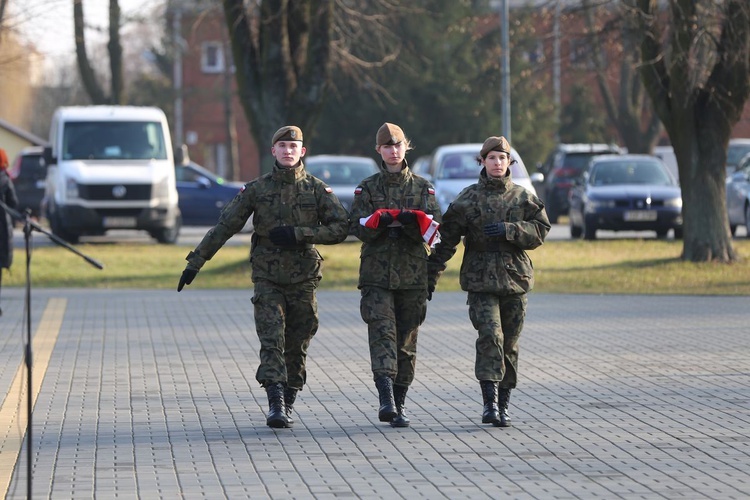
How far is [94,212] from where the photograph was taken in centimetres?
2853

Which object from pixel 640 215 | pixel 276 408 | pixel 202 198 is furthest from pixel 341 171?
pixel 276 408

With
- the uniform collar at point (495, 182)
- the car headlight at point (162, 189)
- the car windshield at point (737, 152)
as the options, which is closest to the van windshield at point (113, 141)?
the car headlight at point (162, 189)

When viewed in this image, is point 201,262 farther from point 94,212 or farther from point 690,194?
point 94,212

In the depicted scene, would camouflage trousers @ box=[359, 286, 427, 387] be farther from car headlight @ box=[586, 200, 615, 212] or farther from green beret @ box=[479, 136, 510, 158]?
car headlight @ box=[586, 200, 615, 212]

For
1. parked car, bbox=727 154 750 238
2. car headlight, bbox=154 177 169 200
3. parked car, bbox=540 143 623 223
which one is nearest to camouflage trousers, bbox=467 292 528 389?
parked car, bbox=727 154 750 238

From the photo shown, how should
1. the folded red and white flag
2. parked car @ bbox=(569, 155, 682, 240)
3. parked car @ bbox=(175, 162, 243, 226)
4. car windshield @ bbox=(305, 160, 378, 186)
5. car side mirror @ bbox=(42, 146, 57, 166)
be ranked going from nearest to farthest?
the folded red and white flag
parked car @ bbox=(569, 155, 682, 240)
car side mirror @ bbox=(42, 146, 57, 166)
car windshield @ bbox=(305, 160, 378, 186)
parked car @ bbox=(175, 162, 243, 226)

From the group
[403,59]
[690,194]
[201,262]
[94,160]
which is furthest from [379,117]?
[201,262]

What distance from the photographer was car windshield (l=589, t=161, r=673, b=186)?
1148 inches

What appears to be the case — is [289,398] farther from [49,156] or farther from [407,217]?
[49,156]

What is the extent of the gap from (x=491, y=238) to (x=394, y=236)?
54 cm

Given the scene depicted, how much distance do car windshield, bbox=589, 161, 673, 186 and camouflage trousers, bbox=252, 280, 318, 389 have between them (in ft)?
67.5

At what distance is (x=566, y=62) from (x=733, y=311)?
33.5ft

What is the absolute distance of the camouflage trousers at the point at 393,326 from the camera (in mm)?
8867

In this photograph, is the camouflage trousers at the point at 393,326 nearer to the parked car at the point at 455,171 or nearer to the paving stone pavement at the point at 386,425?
the paving stone pavement at the point at 386,425
